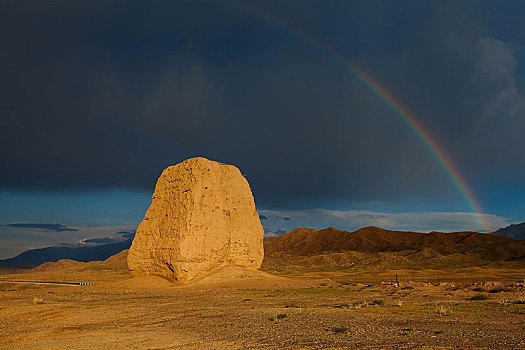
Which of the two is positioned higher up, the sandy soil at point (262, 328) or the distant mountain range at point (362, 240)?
the distant mountain range at point (362, 240)

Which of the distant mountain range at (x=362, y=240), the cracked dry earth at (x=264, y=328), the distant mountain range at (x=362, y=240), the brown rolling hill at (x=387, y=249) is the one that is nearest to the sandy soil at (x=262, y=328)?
the cracked dry earth at (x=264, y=328)

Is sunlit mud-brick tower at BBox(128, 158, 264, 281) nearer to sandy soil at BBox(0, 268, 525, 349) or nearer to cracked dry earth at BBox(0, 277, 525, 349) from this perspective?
sandy soil at BBox(0, 268, 525, 349)

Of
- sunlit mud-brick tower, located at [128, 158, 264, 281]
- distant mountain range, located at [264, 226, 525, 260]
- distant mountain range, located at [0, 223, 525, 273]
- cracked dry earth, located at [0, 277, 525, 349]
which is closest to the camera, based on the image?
cracked dry earth, located at [0, 277, 525, 349]

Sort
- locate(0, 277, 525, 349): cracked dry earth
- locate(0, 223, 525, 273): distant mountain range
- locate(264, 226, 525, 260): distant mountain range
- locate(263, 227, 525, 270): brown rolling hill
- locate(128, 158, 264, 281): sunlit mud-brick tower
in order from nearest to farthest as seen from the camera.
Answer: locate(0, 277, 525, 349): cracked dry earth
locate(128, 158, 264, 281): sunlit mud-brick tower
locate(263, 227, 525, 270): brown rolling hill
locate(0, 223, 525, 273): distant mountain range
locate(264, 226, 525, 260): distant mountain range

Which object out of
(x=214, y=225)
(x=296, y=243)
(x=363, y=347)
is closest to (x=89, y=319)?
(x=363, y=347)

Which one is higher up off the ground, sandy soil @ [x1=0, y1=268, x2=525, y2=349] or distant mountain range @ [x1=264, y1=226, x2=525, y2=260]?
distant mountain range @ [x1=264, y1=226, x2=525, y2=260]

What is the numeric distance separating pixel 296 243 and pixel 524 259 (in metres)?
69.1

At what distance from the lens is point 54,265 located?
113 metres

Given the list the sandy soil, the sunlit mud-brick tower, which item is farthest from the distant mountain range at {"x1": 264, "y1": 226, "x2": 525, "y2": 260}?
the sandy soil

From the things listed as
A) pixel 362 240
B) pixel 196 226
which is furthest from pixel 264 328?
pixel 362 240

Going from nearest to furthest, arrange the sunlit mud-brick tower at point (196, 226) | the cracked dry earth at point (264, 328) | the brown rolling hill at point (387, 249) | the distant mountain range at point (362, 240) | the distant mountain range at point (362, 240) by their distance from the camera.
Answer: the cracked dry earth at point (264, 328) → the sunlit mud-brick tower at point (196, 226) → the brown rolling hill at point (387, 249) → the distant mountain range at point (362, 240) → the distant mountain range at point (362, 240)

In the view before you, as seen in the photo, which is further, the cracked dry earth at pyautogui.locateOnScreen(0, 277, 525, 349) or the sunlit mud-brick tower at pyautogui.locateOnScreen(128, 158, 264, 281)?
the sunlit mud-brick tower at pyautogui.locateOnScreen(128, 158, 264, 281)

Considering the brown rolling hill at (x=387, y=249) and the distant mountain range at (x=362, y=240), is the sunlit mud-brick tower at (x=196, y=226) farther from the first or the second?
the distant mountain range at (x=362, y=240)

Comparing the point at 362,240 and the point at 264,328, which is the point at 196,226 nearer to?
the point at 264,328
